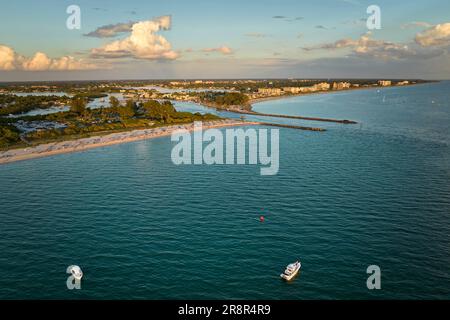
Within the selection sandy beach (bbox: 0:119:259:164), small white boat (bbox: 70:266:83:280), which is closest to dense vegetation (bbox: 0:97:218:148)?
sandy beach (bbox: 0:119:259:164)

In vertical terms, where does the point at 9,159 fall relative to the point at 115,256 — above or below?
above

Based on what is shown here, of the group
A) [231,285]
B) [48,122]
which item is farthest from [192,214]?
[48,122]

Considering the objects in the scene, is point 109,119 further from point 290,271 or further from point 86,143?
point 290,271

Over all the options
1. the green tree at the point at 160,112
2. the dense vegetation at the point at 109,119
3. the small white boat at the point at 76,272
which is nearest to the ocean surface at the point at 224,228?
the small white boat at the point at 76,272

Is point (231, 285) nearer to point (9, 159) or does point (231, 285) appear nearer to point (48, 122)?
point (9, 159)

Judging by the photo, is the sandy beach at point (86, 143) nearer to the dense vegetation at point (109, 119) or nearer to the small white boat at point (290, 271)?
the dense vegetation at point (109, 119)

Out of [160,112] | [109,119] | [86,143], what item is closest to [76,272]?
[86,143]
